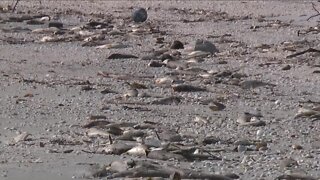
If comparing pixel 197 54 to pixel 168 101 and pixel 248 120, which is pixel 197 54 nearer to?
pixel 168 101

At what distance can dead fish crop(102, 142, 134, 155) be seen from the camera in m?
7.17

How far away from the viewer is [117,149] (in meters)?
7.19

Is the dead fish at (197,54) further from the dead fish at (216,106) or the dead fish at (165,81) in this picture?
the dead fish at (216,106)

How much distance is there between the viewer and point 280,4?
23953mm

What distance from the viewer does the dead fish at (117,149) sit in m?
7.17

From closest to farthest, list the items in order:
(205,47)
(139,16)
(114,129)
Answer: (114,129), (205,47), (139,16)

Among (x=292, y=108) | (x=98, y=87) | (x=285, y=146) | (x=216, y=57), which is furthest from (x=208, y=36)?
(x=285, y=146)

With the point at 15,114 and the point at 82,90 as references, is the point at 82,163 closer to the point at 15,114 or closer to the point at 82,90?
the point at 15,114

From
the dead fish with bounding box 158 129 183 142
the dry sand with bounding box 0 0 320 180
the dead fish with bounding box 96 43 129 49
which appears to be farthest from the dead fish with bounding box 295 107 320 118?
the dead fish with bounding box 96 43 129 49

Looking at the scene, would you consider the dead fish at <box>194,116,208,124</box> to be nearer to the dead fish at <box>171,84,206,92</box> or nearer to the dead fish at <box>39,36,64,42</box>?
the dead fish at <box>171,84,206,92</box>

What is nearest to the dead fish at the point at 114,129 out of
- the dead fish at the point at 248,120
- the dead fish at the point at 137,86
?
the dead fish at the point at 248,120

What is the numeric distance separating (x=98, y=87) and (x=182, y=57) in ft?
10.6

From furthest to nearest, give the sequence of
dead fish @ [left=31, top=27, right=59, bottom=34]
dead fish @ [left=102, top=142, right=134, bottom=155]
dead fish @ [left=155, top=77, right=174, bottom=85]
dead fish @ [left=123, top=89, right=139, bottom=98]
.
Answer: dead fish @ [left=31, top=27, right=59, bottom=34] → dead fish @ [left=155, top=77, right=174, bottom=85] → dead fish @ [left=123, top=89, right=139, bottom=98] → dead fish @ [left=102, top=142, right=134, bottom=155]

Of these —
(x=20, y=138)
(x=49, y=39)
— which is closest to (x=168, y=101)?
(x=20, y=138)
